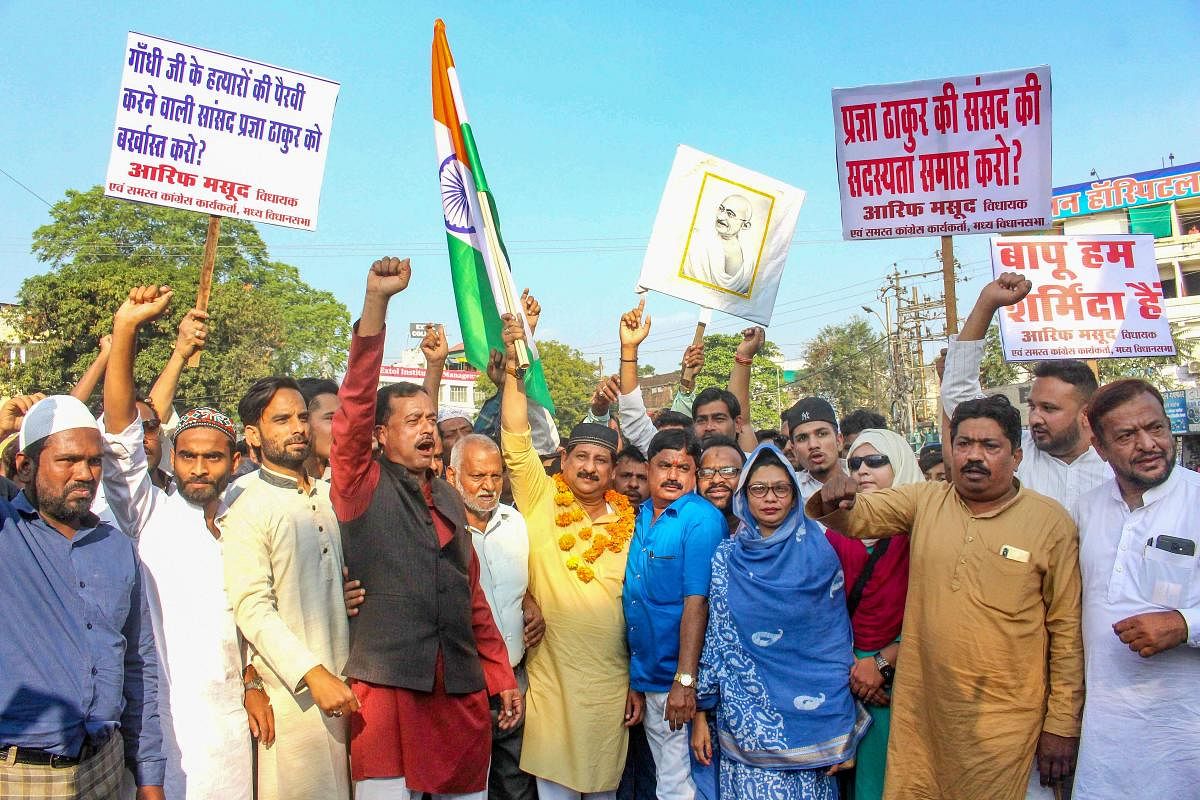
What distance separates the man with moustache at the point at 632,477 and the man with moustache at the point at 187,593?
216 centimetres

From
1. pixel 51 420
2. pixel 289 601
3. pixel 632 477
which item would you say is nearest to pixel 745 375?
pixel 632 477

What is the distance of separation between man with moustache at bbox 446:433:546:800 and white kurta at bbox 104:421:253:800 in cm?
117

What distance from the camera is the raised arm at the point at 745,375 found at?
587 cm

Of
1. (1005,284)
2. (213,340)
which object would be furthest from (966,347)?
(213,340)

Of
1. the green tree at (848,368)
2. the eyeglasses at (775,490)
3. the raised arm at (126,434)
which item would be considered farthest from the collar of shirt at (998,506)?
the green tree at (848,368)

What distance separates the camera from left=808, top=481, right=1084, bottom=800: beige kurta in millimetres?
3449

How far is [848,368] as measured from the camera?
56781 mm

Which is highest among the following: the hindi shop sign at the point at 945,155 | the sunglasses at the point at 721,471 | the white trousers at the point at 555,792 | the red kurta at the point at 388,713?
the hindi shop sign at the point at 945,155

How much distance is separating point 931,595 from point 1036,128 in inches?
147

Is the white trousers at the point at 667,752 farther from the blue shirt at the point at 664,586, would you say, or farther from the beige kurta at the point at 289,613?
the beige kurta at the point at 289,613

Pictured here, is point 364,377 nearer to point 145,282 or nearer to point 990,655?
point 990,655

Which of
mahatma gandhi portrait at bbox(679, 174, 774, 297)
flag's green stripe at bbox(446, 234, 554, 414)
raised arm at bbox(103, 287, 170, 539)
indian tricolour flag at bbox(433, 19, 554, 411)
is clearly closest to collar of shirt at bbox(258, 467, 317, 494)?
raised arm at bbox(103, 287, 170, 539)

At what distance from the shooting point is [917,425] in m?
44.9

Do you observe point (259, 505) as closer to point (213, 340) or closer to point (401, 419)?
point (401, 419)
